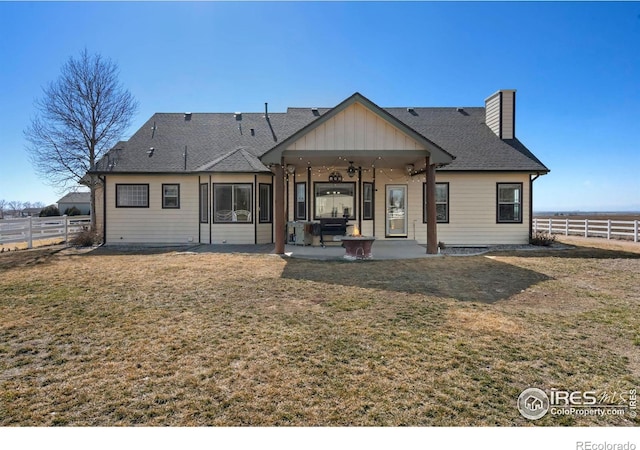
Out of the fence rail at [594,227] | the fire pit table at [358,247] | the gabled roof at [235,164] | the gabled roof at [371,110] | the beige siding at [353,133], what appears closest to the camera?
the gabled roof at [371,110]

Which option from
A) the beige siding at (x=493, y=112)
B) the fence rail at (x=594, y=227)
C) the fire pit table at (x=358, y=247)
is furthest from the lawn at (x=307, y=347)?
the fence rail at (x=594, y=227)

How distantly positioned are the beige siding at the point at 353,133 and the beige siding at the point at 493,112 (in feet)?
27.7

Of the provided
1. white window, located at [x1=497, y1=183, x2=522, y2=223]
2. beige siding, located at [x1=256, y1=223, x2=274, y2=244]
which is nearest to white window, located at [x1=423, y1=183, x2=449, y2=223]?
white window, located at [x1=497, y1=183, x2=522, y2=223]

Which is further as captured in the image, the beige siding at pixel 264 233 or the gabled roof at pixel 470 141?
the beige siding at pixel 264 233

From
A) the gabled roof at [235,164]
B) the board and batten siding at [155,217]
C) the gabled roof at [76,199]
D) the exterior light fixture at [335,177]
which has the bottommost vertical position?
the board and batten siding at [155,217]

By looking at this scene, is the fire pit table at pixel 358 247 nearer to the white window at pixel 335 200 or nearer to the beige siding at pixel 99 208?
the white window at pixel 335 200

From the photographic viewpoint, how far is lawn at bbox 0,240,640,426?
8.94 feet

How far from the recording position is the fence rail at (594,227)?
56.2 feet

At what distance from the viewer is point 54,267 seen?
9.20 meters

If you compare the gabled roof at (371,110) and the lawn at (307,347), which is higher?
the gabled roof at (371,110)

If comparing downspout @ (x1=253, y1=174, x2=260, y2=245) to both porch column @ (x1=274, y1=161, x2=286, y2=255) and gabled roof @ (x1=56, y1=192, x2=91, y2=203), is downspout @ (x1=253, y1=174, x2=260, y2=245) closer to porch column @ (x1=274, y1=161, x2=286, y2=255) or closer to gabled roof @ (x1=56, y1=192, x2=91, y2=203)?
porch column @ (x1=274, y1=161, x2=286, y2=255)

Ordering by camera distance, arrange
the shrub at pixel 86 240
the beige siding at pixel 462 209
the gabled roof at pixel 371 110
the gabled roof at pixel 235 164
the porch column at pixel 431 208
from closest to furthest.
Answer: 1. the gabled roof at pixel 371 110
2. the porch column at pixel 431 208
3. the gabled roof at pixel 235 164
4. the beige siding at pixel 462 209
5. the shrub at pixel 86 240

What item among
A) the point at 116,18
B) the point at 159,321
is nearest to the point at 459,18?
the point at 116,18

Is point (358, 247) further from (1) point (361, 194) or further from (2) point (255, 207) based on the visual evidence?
(2) point (255, 207)
